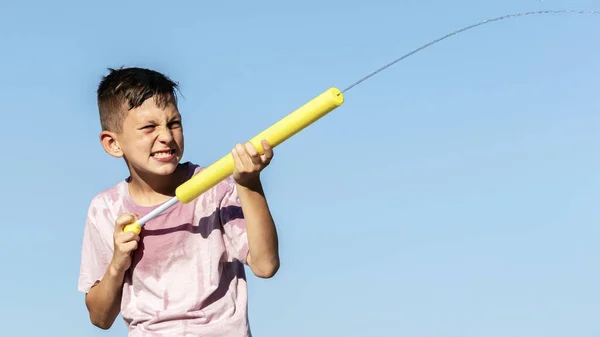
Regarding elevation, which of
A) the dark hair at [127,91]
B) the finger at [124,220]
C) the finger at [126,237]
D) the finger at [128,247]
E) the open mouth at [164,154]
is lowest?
the finger at [128,247]

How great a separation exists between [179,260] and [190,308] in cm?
31

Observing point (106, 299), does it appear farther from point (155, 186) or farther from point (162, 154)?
point (162, 154)

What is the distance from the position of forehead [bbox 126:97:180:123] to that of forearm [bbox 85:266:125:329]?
915 millimetres

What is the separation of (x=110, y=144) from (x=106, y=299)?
38.5 inches

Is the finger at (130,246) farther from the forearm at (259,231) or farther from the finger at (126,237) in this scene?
the forearm at (259,231)

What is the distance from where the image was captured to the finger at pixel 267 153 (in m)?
4.71

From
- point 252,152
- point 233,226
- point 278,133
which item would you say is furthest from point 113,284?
point 278,133

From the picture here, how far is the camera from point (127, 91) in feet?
18.9

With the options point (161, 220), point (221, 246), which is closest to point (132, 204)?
point (161, 220)

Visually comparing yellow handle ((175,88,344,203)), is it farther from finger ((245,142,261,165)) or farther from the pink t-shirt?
the pink t-shirt

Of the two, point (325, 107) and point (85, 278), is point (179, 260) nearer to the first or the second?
point (85, 278)

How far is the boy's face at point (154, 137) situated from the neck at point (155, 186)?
0.08 metres

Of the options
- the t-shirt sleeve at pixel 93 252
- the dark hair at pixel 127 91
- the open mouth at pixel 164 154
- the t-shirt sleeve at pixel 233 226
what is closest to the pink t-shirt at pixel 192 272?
the t-shirt sleeve at pixel 233 226

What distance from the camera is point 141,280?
5.62m
